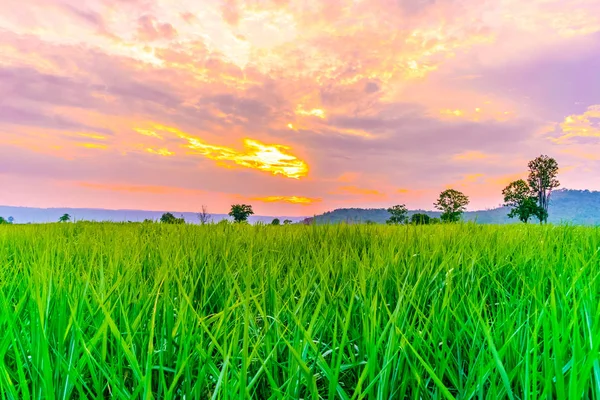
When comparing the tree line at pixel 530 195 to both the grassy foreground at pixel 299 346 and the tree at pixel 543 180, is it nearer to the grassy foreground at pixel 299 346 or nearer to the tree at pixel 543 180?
the tree at pixel 543 180

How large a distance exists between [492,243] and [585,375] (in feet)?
7.83

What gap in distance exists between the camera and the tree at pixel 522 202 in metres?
35.8

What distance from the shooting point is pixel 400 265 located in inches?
76.5

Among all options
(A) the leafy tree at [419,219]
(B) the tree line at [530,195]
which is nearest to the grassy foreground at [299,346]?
(A) the leafy tree at [419,219]

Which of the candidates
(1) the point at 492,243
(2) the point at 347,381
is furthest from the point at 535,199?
(2) the point at 347,381

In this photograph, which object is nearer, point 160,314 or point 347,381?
point 347,381

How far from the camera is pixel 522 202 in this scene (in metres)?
37.2

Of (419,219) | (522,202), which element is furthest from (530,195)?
(419,219)

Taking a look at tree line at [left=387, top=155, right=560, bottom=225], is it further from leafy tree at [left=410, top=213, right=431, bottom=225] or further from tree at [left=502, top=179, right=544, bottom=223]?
leafy tree at [left=410, top=213, right=431, bottom=225]

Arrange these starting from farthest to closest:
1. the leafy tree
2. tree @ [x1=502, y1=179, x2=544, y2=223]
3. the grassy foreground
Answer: tree @ [x1=502, y1=179, x2=544, y2=223]
the leafy tree
the grassy foreground

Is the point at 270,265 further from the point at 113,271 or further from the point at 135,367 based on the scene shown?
the point at 135,367

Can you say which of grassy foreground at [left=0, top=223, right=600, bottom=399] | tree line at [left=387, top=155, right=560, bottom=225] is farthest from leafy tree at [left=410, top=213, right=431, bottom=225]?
tree line at [left=387, top=155, right=560, bottom=225]

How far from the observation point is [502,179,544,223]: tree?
3581 cm

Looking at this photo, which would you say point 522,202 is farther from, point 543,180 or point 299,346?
point 299,346
